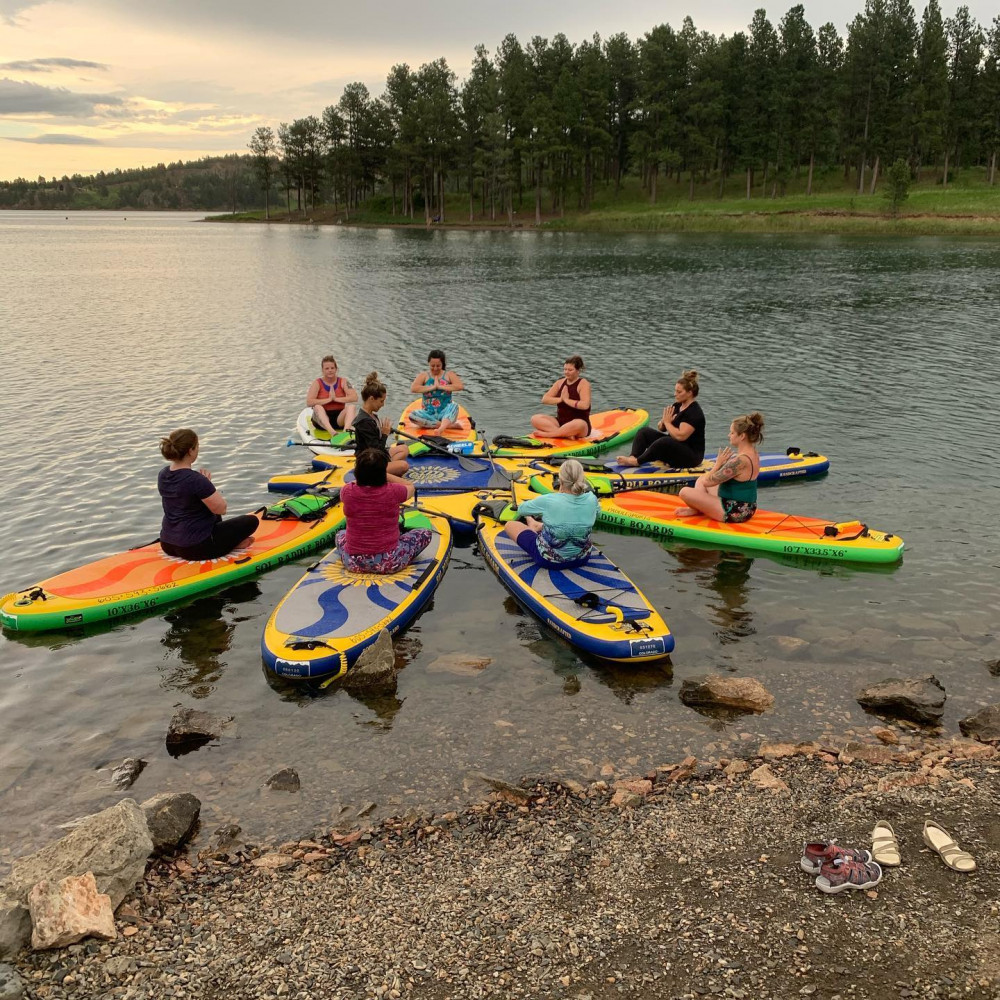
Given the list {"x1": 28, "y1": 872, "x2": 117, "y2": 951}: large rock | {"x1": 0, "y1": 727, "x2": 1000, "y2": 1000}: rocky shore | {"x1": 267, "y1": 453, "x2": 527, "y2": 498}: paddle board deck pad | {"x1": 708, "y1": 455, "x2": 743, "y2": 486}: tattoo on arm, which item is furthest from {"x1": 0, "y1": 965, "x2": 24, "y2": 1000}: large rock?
{"x1": 708, "y1": 455, "x2": 743, "y2": 486}: tattoo on arm

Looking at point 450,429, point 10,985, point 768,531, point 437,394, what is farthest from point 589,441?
point 10,985

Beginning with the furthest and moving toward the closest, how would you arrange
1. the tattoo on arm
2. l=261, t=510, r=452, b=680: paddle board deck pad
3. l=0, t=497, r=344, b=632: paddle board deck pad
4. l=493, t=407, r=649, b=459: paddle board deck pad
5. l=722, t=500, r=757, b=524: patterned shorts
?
l=493, t=407, r=649, b=459: paddle board deck pad
l=722, t=500, r=757, b=524: patterned shorts
the tattoo on arm
l=0, t=497, r=344, b=632: paddle board deck pad
l=261, t=510, r=452, b=680: paddle board deck pad

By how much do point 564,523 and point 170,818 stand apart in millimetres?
6345

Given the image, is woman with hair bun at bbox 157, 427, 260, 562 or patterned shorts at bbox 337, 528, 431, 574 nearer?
woman with hair bun at bbox 157, 427, 260, 562

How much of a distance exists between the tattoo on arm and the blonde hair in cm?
360

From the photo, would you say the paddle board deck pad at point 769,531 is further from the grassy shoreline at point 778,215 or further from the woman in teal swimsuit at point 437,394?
the grassy shoreline at point 778,215

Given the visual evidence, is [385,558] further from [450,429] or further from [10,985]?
[450,429]

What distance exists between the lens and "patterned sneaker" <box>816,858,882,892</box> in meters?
6.13

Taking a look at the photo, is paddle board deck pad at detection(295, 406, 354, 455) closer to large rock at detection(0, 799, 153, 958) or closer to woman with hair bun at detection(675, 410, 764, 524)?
woman with hair bun at detection(675, 410, 764, 524)

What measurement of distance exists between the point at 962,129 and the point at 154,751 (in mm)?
115776

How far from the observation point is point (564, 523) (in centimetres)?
1141

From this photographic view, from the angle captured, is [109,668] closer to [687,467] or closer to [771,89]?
[687,467]

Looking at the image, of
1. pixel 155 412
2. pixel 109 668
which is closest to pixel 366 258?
pixel 155 412

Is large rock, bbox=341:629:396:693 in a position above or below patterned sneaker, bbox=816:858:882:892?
below
